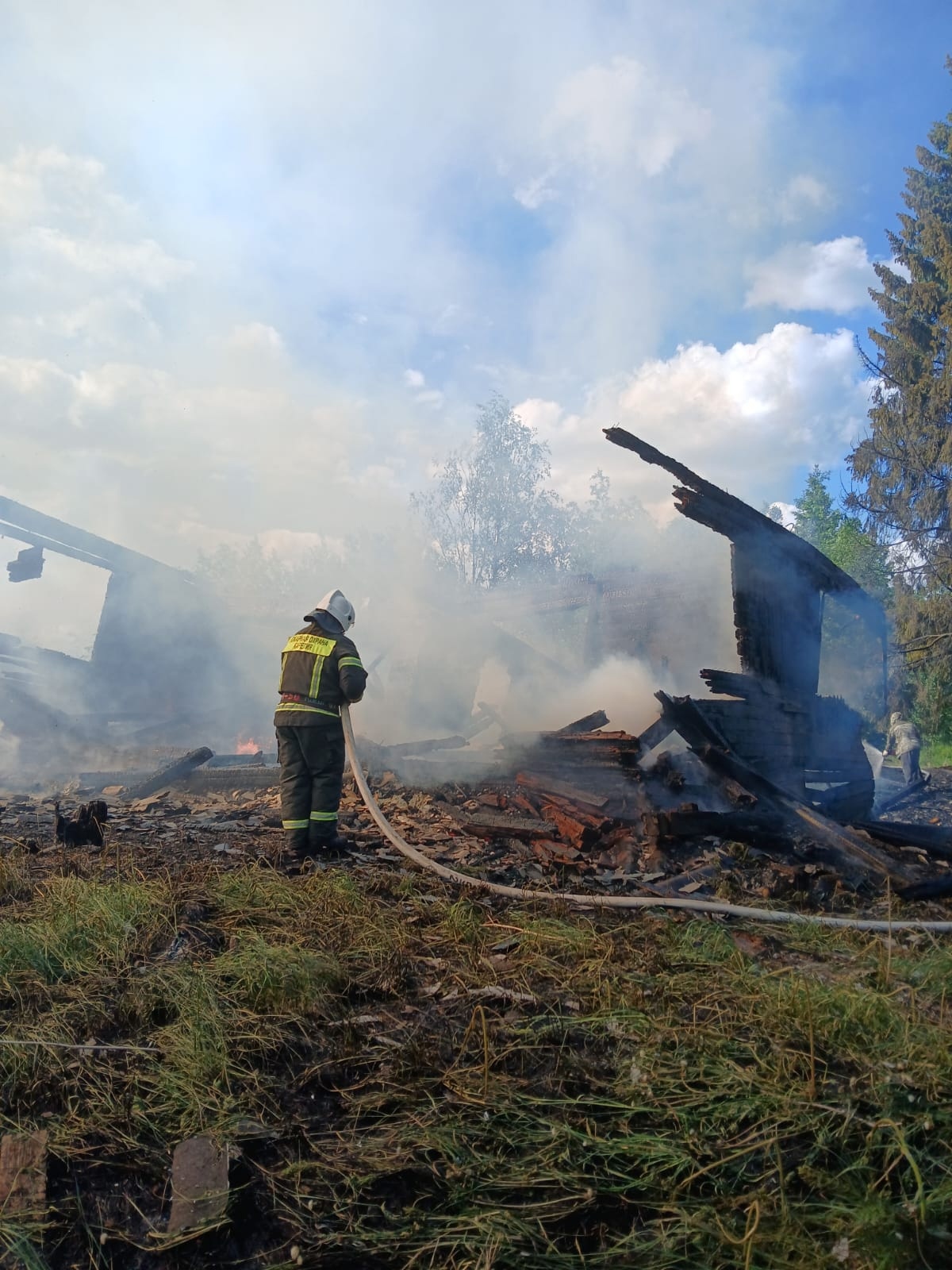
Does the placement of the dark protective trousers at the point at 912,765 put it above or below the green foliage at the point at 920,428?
below

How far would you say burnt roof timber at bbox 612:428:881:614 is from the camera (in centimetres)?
851

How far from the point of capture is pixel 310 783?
612 cm

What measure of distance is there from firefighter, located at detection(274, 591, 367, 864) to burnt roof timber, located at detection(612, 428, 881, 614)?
4239 millimetres

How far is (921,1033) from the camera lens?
275 cm

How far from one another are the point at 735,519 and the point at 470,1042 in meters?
7.65

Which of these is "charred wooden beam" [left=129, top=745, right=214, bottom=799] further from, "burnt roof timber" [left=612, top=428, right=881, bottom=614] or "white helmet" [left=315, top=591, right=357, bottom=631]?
"burnt roof timber" [left=612, top=428, right=881, bottom=614]

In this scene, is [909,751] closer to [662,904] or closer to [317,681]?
[662,904]

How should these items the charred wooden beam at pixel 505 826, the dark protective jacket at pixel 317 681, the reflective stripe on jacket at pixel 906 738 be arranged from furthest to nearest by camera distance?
the reflective stripe on jacket at pixel 906 738, the charred wooden beam at pixel 505 826, the dark protective jacket at pixel 317 681

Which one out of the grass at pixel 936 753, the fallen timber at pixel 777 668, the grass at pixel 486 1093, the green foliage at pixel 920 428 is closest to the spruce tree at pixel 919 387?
the green foliage at pixel 920 428

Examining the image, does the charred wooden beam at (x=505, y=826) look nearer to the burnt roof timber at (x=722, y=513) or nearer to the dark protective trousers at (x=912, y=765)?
the burnt roof timber at (x=722, y=513)

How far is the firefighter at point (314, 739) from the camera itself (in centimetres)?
600

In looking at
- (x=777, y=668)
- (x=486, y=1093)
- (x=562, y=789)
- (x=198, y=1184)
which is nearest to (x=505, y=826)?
(x=562, y=789)

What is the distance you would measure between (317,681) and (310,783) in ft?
2.68

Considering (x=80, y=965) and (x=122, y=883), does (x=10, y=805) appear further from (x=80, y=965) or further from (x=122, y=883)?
(x=80, y=965)
